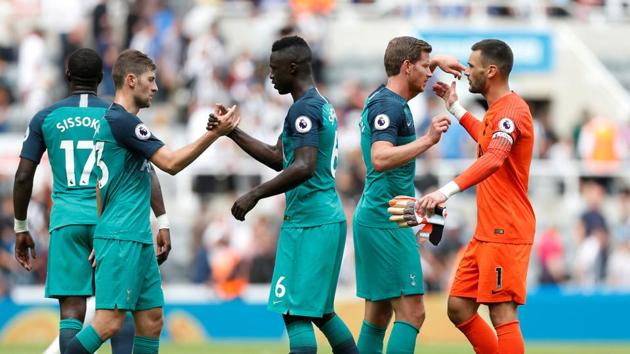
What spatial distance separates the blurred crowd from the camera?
1933cm

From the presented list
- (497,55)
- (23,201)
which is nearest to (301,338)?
(497,55)

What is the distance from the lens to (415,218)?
30.8ft

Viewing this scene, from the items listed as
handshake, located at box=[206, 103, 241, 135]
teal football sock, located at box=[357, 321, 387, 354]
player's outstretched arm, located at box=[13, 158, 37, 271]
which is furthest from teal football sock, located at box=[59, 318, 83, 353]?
teal football sock, located at box=[357, 321, 387, 354]

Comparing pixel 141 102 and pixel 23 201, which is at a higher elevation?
pixel 141 102

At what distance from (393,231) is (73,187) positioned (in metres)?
2.61

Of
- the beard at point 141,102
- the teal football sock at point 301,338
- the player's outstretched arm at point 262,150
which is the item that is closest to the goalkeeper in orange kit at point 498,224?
the teal football sock at point 301,338

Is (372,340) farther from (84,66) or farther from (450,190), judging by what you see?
(84,66)

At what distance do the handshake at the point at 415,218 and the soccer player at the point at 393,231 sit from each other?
57cm

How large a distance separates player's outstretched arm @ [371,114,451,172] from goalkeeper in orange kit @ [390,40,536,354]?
41cm

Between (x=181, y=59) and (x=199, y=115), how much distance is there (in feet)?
6.73

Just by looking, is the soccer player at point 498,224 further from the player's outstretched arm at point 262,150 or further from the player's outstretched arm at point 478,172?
the player's outstretched arm at point 262,150

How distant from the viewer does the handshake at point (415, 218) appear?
940cm

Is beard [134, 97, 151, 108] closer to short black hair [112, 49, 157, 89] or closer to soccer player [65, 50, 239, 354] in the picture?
soccer player [65, 50, 239, 354]

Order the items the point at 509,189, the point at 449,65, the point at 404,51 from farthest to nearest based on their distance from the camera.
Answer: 1. the point at 449,65
2. the point at 404,51
3. the point at 509,189
